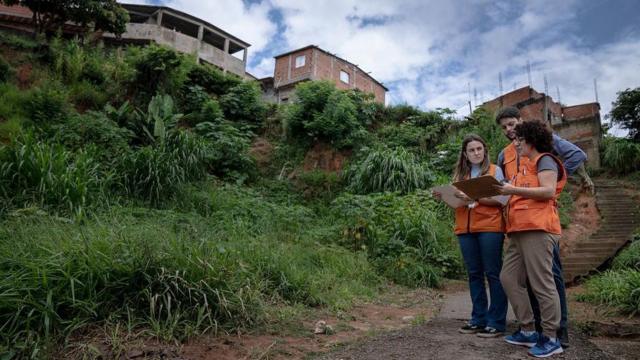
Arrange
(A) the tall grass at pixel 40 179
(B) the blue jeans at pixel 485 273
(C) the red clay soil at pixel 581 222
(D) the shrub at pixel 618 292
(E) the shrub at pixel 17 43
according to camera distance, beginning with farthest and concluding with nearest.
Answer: (E) the shrub at pixel 17 43 → (C) the red clay soil at pixel 581 222 → (A) the tall grass at pixel 40 179 → (D) the shrub at pixel 618 292 → (B) the blue jeans at pixel 485 273

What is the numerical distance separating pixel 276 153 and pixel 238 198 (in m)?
3.42

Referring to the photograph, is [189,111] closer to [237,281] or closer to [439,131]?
[439,131]

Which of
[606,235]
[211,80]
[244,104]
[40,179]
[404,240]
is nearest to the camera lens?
[40,179]

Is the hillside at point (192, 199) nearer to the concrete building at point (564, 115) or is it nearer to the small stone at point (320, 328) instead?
A: the small stone at point (320, 328)

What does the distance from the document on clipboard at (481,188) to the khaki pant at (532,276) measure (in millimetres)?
308

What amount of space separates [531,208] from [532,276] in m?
0.43

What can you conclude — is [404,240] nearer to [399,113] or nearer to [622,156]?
[399,113]

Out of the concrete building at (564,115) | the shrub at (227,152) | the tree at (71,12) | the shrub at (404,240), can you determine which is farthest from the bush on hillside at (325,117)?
the tree at (71,12)

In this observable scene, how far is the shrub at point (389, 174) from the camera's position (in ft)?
29.0

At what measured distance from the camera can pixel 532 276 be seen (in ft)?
8.59

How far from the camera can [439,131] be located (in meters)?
11.3

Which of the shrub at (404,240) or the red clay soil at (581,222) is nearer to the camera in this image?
the shrub at (404,240)

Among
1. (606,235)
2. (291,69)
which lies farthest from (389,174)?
(291,69)

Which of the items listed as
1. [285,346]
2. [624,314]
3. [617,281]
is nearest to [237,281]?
[285,346]
